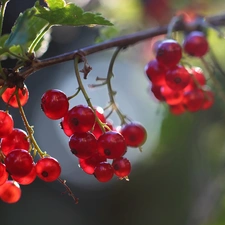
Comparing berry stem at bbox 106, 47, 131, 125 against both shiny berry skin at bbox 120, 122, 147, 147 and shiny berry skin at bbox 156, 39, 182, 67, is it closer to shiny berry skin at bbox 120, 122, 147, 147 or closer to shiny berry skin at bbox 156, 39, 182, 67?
shiny berry skin at bbox 120, 122, 147, 147

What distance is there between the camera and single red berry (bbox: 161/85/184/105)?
143 centimetres

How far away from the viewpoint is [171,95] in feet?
4.79

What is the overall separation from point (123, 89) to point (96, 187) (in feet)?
5.22

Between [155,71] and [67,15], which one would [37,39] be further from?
[155,71]

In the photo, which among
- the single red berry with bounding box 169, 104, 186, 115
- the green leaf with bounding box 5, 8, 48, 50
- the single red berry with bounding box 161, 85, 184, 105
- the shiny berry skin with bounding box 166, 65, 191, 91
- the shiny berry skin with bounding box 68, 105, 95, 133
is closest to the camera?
the green leaf with bounding box 5, 8, 48, 50

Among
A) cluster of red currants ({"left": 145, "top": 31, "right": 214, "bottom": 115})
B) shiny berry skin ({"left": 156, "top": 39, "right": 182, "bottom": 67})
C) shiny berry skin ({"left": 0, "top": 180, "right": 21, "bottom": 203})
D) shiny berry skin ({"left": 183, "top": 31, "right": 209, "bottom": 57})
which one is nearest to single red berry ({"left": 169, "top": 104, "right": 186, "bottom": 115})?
cluster of red currants ({"left": 145, "top": 31, "right": 214, "bottom": 115})

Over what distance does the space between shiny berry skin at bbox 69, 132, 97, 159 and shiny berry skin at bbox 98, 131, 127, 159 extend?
17mm

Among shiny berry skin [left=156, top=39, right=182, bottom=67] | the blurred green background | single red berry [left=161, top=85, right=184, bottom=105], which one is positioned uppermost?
shiny berry skin [left=156, top=39, right=182, bottom=67]

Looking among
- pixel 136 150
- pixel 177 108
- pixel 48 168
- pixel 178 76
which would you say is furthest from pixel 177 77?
pixel 136 150

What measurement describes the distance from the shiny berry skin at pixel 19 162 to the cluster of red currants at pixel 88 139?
0.10 meters

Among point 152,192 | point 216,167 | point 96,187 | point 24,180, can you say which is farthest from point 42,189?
point 24,180

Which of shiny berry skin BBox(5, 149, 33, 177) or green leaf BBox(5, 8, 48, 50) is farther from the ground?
green leaf BBox(5, 8, 48, 50)

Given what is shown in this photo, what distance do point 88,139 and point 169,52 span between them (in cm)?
36

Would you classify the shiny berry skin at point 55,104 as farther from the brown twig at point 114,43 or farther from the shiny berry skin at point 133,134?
the shiny berry skin at point 133,134
